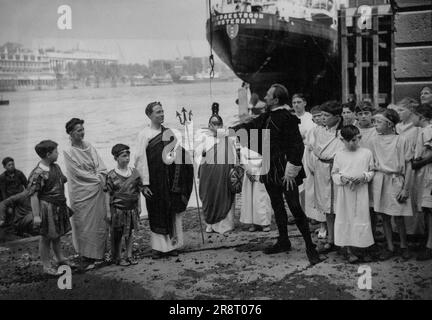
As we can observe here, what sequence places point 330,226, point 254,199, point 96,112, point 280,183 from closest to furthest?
point 280,183, point 330,226, point 254,199, point 96,112

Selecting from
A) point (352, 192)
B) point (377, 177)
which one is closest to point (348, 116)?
point (377, 177)

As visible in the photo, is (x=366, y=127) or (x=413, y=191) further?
(x=366, y=127)

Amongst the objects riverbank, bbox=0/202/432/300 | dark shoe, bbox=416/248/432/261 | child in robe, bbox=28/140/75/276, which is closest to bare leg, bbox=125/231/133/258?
riverbank, bbox=0/202/432/300

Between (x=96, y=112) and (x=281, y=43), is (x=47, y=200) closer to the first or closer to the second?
(x=96, y=112)

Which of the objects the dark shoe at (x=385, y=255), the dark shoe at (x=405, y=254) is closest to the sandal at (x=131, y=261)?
the dark shoe at (x=385, y=255)

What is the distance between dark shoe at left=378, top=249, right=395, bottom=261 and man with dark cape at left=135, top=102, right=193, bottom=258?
6.08 ft

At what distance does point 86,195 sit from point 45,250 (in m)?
0.58

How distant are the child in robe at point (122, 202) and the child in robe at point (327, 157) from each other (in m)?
1.67

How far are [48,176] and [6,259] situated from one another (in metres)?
1.18

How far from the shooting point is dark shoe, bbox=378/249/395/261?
172 inches

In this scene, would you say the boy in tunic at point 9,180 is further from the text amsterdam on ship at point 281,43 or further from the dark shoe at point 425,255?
the dark shoe at point 425,255

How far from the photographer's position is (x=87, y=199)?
15.0 ft
